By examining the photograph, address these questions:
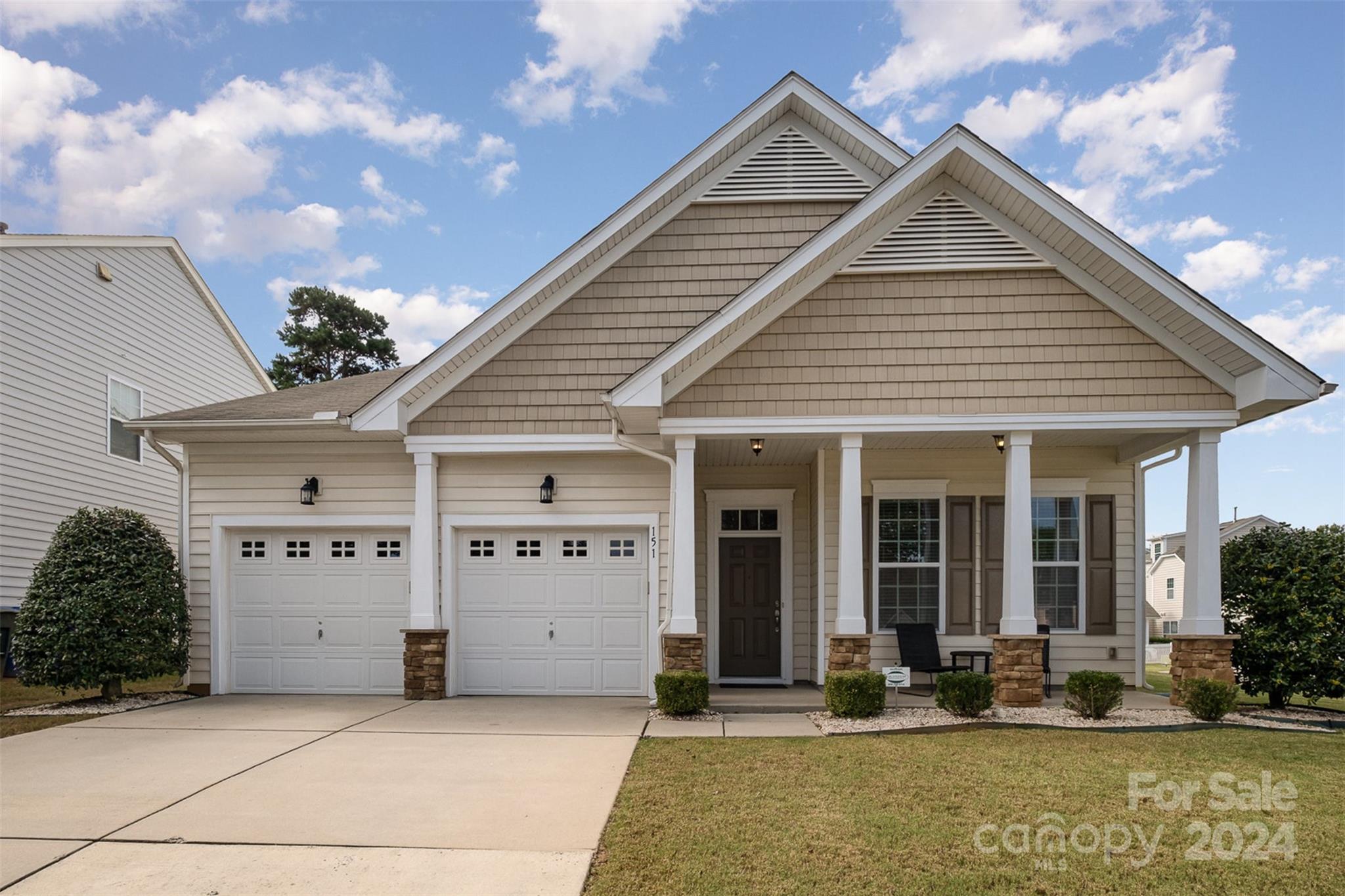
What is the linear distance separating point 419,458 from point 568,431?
1.80m

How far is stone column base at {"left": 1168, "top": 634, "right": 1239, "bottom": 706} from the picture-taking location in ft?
27.5

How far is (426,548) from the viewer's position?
9.70 meters

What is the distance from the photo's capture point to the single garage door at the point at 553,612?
997 cm

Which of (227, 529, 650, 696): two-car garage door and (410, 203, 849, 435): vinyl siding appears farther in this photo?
(227, 529, 650, 696): two-car garage door

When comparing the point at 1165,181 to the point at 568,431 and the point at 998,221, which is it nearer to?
the point at 998,221

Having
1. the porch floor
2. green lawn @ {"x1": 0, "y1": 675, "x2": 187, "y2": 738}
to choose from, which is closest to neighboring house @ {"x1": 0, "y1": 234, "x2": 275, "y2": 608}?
green lawn @ {"x1": 0, "y1": 675, "x2": 187, "y2": 738}

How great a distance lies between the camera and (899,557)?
10391 mm

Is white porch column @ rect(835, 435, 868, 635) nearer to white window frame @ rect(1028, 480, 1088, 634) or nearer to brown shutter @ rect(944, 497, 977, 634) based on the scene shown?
brown shutter @ rect(944, 497, 977, 634)

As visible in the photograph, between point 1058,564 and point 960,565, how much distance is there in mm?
1244

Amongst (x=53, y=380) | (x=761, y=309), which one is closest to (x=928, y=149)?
(x=761, y=309)

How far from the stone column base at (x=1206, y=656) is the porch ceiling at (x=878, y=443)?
87.6 inches

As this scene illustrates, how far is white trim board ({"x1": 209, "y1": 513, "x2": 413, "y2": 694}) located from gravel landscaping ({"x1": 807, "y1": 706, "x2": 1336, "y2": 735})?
5649 millimetres

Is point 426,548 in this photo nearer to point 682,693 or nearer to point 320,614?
point 320,614

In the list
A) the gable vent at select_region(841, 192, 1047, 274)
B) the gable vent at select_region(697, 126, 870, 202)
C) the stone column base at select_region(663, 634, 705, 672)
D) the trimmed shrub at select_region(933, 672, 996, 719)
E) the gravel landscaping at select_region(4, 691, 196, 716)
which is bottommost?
the gravel landscaping at select_region(4, 691, 196, 716)
